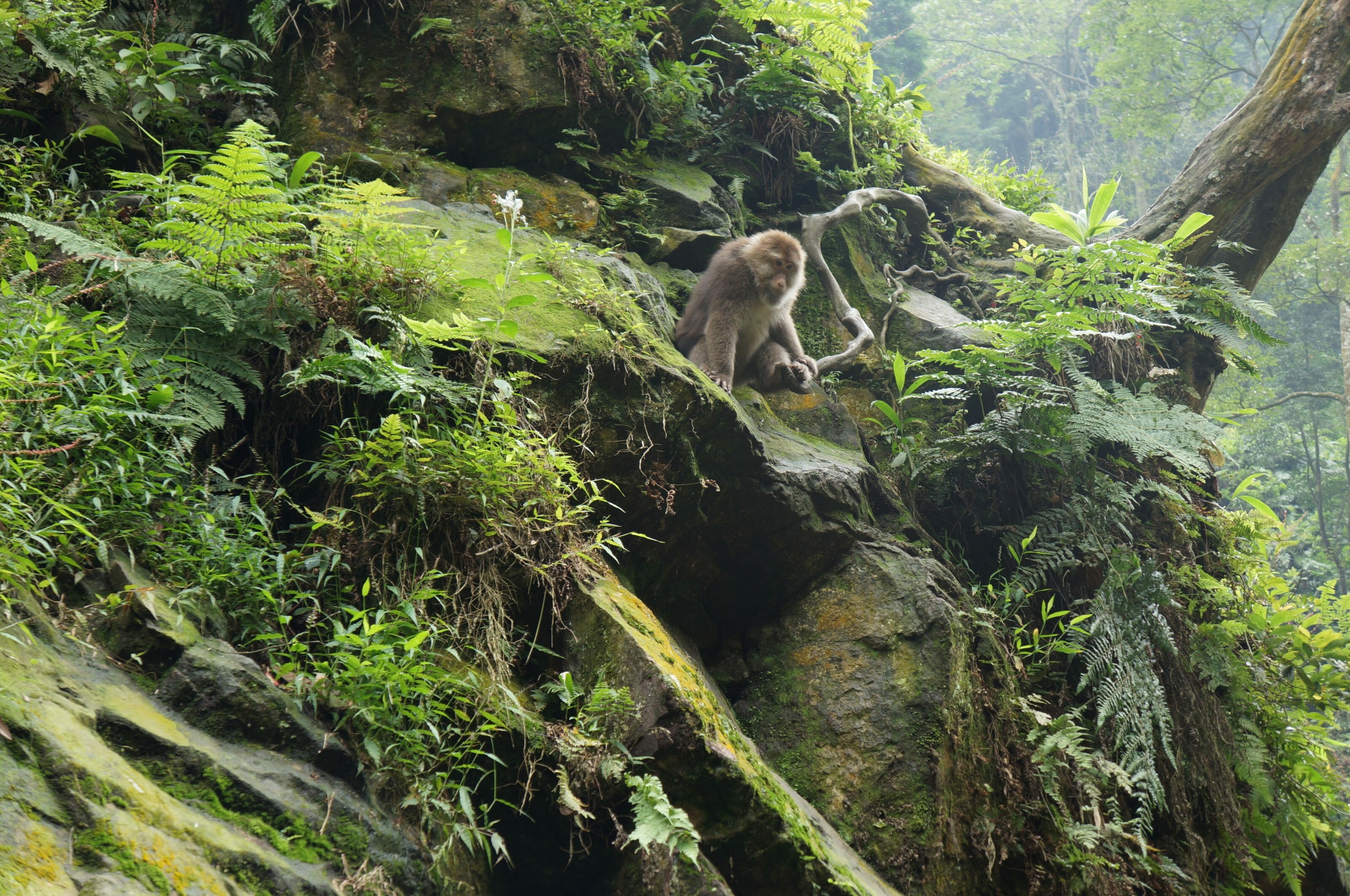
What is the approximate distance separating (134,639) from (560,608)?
143 centimetres

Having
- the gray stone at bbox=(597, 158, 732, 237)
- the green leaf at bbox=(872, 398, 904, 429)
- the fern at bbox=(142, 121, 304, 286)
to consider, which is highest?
the gray stone at bbox=(597, 158, 732, 237)

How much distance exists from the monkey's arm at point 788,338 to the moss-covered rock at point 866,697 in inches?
78.4

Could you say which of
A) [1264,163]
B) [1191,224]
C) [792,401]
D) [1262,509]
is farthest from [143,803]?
[1264,163]

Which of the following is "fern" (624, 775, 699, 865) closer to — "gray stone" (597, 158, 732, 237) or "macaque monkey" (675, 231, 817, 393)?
"macaque monkey" (675, 231, 817, 393)

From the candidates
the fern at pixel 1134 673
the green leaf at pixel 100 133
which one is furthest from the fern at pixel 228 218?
the fern at pixel 1134 673

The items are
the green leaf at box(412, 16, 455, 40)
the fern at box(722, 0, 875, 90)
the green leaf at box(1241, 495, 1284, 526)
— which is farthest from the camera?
the fern at box(722, 0, 875, 90)

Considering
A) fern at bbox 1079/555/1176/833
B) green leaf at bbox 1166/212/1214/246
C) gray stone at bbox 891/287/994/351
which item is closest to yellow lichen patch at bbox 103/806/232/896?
fern at bbox 1079/555/1176/833

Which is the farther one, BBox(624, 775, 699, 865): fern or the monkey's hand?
the monkey's hand

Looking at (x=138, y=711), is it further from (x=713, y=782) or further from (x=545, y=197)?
(x=545, y=197)

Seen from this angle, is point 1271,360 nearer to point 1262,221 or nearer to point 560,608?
point 1262,221

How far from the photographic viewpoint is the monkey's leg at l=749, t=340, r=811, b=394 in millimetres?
5965

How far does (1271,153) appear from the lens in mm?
6730

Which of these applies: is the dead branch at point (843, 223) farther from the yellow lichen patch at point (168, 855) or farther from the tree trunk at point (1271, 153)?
the yellow lichen patch at point (168, 855)

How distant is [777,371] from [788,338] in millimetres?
421
